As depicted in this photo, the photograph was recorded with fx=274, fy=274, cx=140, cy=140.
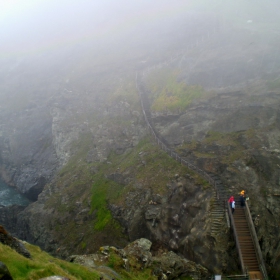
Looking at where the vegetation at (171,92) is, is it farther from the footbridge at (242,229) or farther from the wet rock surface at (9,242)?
the wet rock surface at (9,242)

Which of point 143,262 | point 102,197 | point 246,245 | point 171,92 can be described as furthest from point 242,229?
point 171,92

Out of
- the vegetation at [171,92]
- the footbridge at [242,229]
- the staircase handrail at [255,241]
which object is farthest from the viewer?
the vegetation at [171,92]

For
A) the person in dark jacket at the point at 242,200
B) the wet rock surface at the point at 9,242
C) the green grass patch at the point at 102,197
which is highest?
the wet rock surface at the point at 9,242

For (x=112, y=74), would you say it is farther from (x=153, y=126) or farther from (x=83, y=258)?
(x=83, y=258)

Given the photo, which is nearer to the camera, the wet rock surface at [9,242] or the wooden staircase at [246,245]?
the wet rock surface at [9,242]

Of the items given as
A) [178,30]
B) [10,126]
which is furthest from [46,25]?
[10,126]

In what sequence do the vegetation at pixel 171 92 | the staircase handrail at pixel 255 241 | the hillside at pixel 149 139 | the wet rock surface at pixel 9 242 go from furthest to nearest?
1. the vegetation at pixel 171 92
2. the hillside at pixel 149 139
3. the staircase handrail at pixel 255 241
4. the wet rock surface at pixel 9 242

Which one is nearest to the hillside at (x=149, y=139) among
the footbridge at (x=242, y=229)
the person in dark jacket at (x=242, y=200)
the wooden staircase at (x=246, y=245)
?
the footbridge at (x=242, y=229)

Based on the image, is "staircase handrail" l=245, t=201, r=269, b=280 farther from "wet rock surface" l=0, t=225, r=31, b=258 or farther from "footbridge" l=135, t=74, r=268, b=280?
"wet rock surface" l=0, t=225, r=31, b=258

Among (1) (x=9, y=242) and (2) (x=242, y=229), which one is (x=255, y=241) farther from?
(1) (x=9, y=242)
